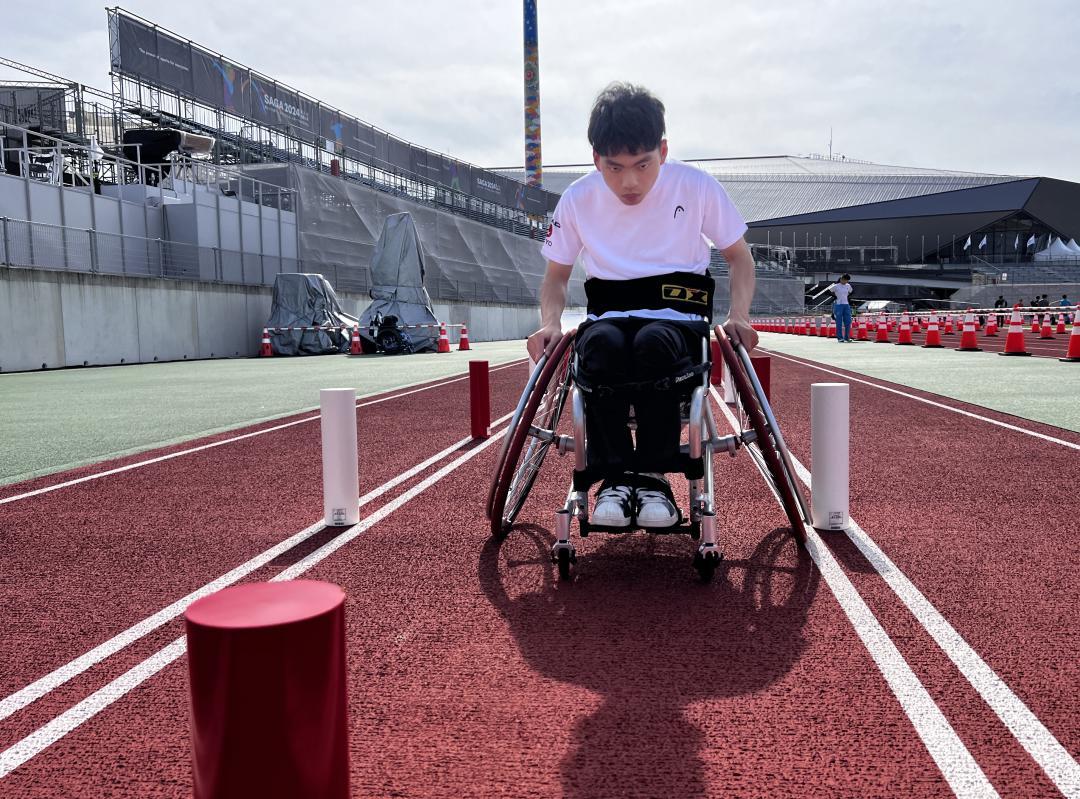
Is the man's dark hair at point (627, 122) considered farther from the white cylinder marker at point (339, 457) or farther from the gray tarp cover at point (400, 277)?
the gray tarp cover at point (400, 277)

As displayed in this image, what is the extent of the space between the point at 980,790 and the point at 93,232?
2376 cm

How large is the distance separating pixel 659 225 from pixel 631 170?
317 millimetres

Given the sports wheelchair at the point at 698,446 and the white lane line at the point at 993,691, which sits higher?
the sports wheelchair at the point at 698,446

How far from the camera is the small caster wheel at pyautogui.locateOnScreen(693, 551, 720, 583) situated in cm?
350

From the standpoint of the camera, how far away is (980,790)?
2023mm

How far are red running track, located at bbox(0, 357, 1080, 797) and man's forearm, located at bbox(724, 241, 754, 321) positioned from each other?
113 centimetres

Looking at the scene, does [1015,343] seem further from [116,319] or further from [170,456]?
[116,319]

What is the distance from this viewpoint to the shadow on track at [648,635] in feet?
7.24

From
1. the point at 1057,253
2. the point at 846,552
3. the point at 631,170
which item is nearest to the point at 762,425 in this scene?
the point at 846,552

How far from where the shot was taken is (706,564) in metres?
3.54

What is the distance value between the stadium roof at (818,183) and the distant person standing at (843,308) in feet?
276

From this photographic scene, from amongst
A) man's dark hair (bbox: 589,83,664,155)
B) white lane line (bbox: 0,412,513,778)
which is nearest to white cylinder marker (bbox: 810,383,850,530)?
man's dark hair (bbox: 589,83,664,155)

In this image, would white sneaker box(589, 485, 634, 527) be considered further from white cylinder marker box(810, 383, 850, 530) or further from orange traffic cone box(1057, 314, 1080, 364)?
orange traffic cone box(1057, 314, 1080, 364)

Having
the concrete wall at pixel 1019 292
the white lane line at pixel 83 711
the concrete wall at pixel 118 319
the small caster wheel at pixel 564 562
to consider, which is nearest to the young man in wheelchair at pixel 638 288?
the small caster wheel at pixel 564 562
